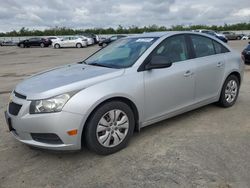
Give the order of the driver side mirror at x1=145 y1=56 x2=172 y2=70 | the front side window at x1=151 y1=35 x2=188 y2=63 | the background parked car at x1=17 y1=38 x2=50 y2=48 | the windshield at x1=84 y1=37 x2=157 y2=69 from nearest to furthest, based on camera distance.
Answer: the driver side mirror at x1=145 y1=56 x2=172 y2=70
the windshield at x1=84 y1=37 x2=157 y2=69
the front side window at x1=151 y1=35 x2=188 y2=63
the background parked car at x1=17 y1=38 x2=50 y2=48

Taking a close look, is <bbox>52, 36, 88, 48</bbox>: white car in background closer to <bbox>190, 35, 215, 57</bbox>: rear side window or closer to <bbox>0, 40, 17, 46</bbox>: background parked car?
<bbox>0, 40, 17, 46</bbox>: background parked car

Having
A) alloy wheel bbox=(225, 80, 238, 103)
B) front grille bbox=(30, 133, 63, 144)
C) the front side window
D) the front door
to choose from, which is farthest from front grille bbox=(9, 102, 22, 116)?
alloy wheel bbox=(225, 80, 238, 103)

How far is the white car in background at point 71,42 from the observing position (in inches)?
1359

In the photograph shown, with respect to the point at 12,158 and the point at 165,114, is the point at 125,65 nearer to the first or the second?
the point at 165,114

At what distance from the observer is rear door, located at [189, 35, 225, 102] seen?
4496 mm

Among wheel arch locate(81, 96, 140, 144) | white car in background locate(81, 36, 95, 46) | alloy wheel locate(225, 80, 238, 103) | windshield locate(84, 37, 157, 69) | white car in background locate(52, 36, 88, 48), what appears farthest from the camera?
white car in background locate(81, 36, 95, 46)

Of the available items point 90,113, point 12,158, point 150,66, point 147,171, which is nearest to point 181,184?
point 147,171

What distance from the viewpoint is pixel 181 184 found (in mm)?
2824

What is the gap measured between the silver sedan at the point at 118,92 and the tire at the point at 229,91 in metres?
0.09

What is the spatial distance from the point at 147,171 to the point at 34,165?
139 centimetres

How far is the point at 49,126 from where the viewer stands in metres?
3.09

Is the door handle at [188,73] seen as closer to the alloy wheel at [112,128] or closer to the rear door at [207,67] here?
the rear door at [207,67]

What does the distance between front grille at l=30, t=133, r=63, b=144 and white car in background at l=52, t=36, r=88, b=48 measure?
3226 centimetres

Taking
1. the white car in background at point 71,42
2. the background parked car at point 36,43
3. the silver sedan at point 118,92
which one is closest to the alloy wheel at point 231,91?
the silver sedan at point 118,92
